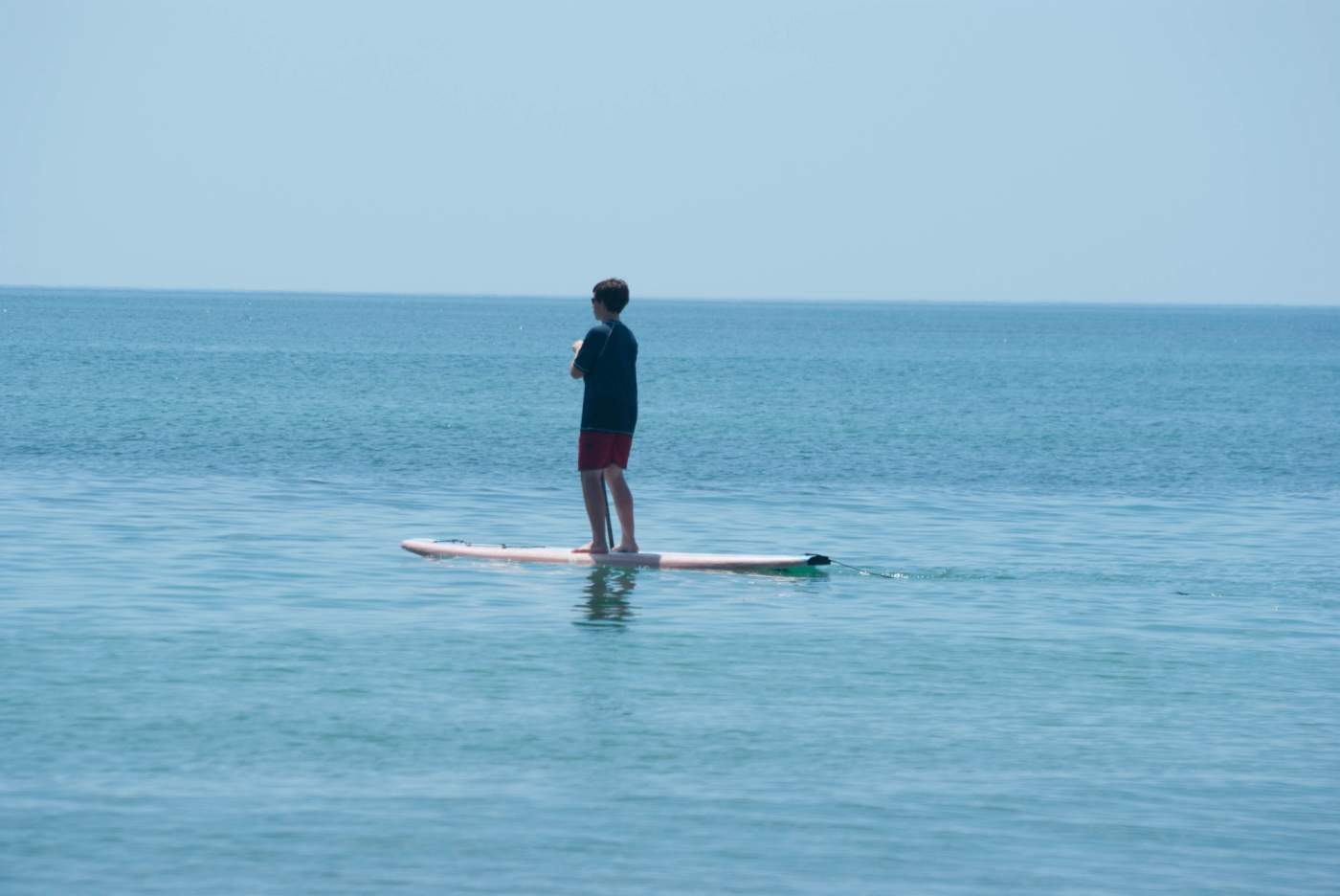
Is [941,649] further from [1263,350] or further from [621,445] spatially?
[1263,350]

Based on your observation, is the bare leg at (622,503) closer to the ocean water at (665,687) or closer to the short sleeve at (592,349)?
the ocean water at (665,687)

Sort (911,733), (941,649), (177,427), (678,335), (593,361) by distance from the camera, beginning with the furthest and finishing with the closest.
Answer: (678,335) → (177,427) → (593,361) → (941,649) → (911,733)

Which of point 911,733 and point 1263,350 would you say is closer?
point 911,733

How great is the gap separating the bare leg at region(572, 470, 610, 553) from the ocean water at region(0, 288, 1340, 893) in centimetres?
26

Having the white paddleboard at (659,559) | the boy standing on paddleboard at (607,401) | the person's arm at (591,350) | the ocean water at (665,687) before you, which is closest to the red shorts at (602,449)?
the boy standing on paddleboard at (607,401)

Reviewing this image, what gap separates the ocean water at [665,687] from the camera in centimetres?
727

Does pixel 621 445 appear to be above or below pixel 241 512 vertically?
above

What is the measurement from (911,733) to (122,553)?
8.54 m

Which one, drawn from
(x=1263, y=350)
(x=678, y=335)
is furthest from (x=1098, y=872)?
(x=678, y=335)

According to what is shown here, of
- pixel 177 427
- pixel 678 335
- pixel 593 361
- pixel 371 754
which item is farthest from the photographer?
pixel 678 335

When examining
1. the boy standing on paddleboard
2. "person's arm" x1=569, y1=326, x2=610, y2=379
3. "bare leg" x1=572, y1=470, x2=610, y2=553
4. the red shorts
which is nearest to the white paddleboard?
"bare leg" x1=572, y1=470, x2=610, y2=553

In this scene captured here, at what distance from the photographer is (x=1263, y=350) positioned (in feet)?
452

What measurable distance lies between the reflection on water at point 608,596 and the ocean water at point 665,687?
0.05m

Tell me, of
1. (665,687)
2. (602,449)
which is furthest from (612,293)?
(665,687)
